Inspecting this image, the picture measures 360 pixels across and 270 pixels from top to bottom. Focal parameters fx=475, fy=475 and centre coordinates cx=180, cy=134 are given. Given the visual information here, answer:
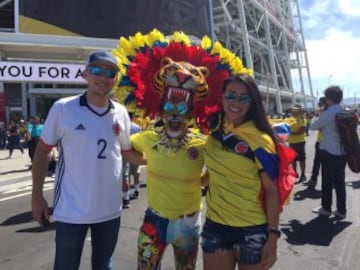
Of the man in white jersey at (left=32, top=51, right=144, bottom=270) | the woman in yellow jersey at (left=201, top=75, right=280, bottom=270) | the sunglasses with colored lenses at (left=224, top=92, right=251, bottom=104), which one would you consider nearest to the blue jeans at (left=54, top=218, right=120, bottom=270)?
the man in white jersey at (left=32, top=51, right=144, bottom=270)

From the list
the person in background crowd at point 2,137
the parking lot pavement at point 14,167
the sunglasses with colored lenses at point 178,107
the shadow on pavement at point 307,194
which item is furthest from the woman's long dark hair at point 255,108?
the person in background crowd at point 2,137

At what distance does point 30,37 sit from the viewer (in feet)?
75.4

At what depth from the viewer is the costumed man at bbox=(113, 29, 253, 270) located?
306cm

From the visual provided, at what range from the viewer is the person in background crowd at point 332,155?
6.91m

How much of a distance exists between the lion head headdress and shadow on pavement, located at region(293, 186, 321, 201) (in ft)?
17.9

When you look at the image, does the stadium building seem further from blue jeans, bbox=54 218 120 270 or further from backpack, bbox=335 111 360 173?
blue jeans, bbox=54 218 120 270

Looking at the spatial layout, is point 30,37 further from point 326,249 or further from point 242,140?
point 242,140

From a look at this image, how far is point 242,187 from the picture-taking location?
2797mm

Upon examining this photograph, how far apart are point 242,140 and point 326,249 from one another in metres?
3.29

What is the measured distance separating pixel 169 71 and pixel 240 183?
0.95 metres

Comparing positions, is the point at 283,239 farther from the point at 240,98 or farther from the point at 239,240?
the point at 240,98

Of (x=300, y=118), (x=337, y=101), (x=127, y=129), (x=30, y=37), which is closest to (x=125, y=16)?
(x=30, y=37)

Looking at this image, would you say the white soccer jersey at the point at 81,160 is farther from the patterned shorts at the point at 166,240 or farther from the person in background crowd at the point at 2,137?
the person in background crowd at the point at 2,137

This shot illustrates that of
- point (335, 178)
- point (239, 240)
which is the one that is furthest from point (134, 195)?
point (239, 240)
